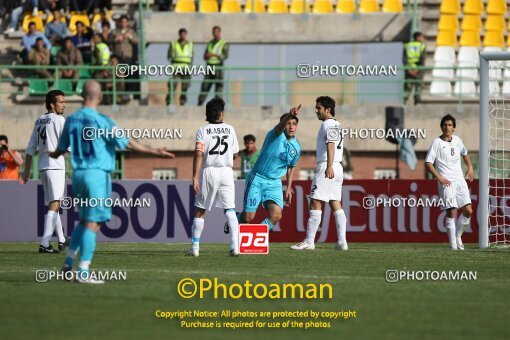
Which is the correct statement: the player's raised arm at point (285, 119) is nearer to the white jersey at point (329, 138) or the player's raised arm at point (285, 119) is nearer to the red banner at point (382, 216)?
the white jersey at point (329, 138)

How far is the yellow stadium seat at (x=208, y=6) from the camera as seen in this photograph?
3198 cm

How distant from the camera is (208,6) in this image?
32.1 meters

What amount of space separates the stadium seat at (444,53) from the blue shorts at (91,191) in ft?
68.4

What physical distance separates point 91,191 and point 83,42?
18.3m

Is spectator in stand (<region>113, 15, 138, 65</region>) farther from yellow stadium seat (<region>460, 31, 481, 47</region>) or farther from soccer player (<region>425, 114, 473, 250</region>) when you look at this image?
soccer player (<region>425, 114, 473, 250</region>)

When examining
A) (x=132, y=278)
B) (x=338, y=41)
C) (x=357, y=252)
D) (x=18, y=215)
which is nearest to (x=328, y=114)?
(x=357, y=252)

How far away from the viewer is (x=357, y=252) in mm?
16859

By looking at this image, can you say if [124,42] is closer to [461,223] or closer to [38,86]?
[38,86]

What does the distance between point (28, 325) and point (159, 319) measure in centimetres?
104

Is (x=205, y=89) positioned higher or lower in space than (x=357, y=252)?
higher

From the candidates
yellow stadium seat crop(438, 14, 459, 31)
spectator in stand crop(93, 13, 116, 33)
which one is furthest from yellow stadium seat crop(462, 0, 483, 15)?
spectator in stand crop(93, 13, 116, 33)

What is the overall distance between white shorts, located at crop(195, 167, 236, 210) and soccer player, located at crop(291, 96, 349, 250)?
1.87m

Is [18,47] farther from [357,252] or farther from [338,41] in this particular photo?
[357,252]

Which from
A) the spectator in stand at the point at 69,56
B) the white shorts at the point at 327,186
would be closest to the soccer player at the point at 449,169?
the white shorts at the point at 327,186
